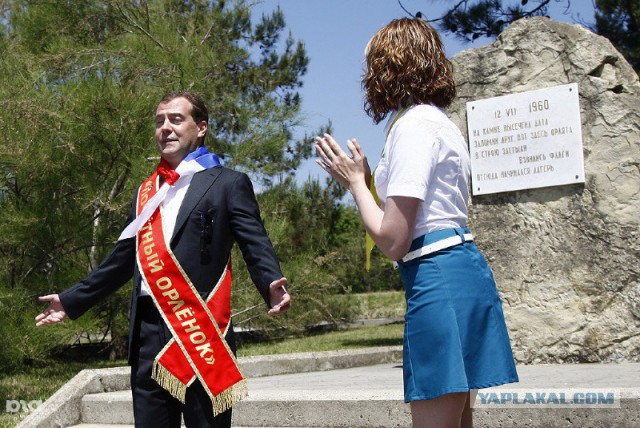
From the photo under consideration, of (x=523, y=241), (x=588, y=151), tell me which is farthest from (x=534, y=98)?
(x=523, y=241)

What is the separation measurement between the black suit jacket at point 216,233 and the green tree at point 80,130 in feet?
17.7

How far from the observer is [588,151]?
6902 millimetres

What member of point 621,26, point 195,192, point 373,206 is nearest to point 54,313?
point 195,192

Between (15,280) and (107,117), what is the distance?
2.24 m

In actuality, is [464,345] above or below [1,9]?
below

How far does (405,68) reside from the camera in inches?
89.7

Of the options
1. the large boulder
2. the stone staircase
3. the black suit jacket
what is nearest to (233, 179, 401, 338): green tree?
the stone staircase

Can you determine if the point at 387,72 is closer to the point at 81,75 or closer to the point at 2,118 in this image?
the point at 2,118

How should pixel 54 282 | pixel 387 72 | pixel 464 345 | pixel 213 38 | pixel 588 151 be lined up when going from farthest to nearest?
pixel 213 38 < pixel 54 282 < pixel 588 151 < pixel 387 72 < pixel 464 345

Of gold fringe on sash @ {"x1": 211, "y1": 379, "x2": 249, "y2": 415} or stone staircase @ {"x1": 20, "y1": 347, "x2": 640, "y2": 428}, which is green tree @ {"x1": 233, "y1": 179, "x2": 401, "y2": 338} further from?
gold fringe on sash @ {"x1": 211, "y1": 379, "x2": 249, "y2": 415}

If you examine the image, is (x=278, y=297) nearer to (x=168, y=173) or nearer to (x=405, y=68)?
(x=168, y=173)

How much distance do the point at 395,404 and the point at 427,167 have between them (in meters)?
2.80

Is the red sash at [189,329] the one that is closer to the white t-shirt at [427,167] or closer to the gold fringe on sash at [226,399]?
the gold fringe on sash at [226,399]

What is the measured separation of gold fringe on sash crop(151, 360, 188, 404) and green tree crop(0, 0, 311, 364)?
5.73 metres
